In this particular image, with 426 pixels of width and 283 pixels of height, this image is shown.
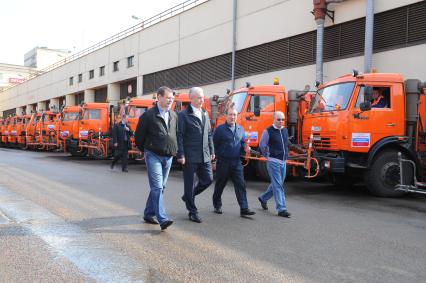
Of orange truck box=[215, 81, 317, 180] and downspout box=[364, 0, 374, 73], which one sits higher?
downspout box=[364, 0, 374, 73]

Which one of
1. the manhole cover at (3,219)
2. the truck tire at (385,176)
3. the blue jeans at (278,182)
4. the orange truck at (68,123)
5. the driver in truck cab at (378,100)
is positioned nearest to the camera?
the manhole cover at (3,219)

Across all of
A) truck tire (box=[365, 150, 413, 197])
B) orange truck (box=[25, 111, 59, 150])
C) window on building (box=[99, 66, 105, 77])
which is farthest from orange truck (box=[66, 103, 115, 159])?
window on building (box=[99, 66, 105, 77])

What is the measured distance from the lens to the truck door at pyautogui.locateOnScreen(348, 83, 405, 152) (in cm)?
934

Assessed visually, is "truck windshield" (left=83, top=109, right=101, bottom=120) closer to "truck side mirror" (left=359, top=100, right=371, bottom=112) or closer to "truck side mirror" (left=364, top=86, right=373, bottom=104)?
"truck side mirror" (left=359, top=100, right=371, bottom=112)

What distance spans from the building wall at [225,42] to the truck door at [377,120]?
488 centimetres

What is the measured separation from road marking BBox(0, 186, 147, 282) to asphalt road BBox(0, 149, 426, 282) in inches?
0.4

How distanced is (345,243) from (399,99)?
5218 mm

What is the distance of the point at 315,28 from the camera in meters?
17.7

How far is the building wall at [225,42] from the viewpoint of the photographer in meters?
15.3

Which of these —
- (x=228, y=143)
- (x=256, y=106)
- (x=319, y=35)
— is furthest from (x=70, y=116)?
(x=228, y=143)

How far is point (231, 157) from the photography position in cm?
686

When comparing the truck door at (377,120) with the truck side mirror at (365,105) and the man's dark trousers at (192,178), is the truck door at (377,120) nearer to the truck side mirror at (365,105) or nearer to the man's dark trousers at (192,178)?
the truck side mirror at (365,105)

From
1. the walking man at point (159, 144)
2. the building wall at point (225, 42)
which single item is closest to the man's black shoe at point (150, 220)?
the walking man at point (159, 144)

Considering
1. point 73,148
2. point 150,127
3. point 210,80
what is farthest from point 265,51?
point 150,127
